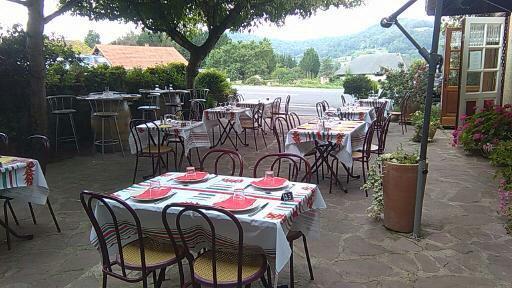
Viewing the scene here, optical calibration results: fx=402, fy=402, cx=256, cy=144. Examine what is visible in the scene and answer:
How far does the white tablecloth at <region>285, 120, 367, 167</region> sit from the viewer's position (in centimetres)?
434

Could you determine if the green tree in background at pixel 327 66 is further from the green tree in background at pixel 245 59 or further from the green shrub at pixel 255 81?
the green shrub at pixel 255 81

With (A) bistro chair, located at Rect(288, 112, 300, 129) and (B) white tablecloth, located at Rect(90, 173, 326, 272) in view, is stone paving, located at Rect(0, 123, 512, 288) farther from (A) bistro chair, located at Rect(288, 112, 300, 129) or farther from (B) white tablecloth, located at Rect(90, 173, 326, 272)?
(A) bistro chair, located at Rect(288, 112, 300, 129)

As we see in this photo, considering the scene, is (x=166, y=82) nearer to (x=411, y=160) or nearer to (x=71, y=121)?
(x=71, y=121)

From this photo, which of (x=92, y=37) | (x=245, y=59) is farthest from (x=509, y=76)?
(x=92, y=37)

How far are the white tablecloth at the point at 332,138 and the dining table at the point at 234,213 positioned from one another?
6.46 feet

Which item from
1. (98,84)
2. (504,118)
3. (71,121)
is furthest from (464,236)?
(98,84)

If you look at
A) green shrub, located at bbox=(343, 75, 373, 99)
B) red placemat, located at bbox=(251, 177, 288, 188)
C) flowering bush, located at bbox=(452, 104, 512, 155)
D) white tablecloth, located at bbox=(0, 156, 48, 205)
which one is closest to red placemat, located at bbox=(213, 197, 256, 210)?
red placemat, located at bbox=(251, 177, 288, 188)

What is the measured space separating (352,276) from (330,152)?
2166 mm

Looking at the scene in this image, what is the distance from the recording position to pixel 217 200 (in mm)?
2193

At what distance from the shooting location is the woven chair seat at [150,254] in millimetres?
2074

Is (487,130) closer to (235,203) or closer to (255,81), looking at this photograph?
(235,203)

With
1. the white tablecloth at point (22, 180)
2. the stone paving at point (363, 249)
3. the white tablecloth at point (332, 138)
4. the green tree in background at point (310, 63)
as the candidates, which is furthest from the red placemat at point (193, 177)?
the green tree in background at point (310, 63)

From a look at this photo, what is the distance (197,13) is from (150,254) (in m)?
9.09

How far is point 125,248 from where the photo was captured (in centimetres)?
224
